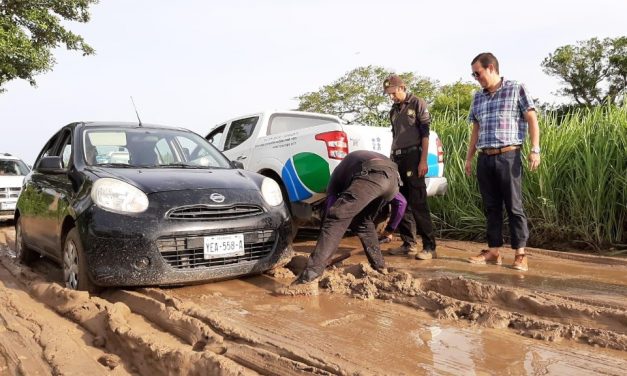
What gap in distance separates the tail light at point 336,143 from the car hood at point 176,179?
58.4 inches

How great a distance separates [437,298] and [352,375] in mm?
1417

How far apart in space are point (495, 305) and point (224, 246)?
1958 mm

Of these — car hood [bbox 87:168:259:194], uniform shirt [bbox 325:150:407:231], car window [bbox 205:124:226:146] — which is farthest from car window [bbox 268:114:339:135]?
uniform shirt [bbox 325:150:407:231]

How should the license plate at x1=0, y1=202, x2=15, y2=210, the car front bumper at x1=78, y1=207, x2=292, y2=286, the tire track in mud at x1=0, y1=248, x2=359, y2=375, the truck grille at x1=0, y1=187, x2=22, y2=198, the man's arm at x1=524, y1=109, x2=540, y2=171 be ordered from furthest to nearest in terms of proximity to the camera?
the truck grille at x1=0, y1=187, x2=22, y2=198
the license plate at x1=0, y1=202, x2=15, y2=210
the man's arm at x1=524, y1=109, x2=540, y2=171
the car front bumper at x1=78, y1=207, x2=292, y2=286
the tire track in mud at x1=0, y1=248, x2=359, y2=375

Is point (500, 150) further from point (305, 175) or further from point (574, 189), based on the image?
point (305, 175)

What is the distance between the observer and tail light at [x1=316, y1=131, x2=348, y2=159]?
576cm

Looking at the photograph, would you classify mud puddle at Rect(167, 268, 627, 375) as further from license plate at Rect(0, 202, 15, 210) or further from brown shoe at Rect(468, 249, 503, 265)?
license plate at Rect(0, 202, 15, 210)

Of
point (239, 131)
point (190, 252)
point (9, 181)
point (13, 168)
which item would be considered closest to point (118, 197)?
point (190, 252)

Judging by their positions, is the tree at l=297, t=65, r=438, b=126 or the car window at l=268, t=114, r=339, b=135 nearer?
the car window at l=268, t=114, r=339, b=135

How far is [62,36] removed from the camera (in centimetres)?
1459

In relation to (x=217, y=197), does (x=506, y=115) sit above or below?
above

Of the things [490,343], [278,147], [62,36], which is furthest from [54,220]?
[62,36]

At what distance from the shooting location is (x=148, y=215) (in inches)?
148

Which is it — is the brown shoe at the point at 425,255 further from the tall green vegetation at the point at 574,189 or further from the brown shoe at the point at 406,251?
the tall green vegetation at the point at 574,189
